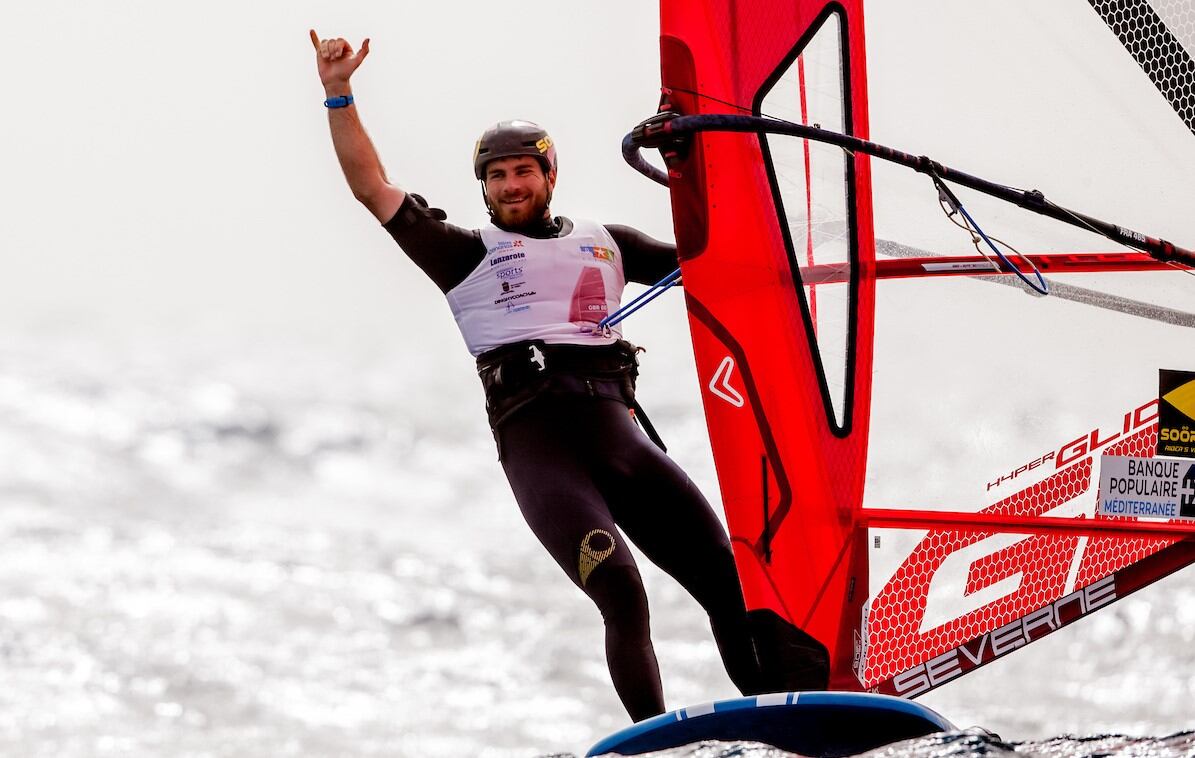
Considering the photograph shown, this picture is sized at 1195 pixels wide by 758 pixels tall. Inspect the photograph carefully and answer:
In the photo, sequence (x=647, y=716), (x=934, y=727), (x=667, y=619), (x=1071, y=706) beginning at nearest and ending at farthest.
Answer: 1. (x=934, y=727)
2. (x=647, y=716)
3. (x=1071, y=706)
4. (x=667, y=619)

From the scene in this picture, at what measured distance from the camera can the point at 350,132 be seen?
467 centimetres

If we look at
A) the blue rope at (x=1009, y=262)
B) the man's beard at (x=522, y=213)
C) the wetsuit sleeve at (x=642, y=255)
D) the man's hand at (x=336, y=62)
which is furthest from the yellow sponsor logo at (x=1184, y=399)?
the man's hand at (x=336, y=62)

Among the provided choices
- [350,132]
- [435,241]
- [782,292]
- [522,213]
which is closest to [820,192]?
[782,292]

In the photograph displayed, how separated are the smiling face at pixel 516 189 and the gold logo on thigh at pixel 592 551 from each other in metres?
1.17

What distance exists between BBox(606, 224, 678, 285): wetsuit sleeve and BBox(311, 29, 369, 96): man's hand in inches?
41.7

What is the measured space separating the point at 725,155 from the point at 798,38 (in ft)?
1.61

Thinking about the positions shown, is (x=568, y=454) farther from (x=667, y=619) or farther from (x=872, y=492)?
(x=667, y=619)

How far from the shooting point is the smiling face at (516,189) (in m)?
5.05

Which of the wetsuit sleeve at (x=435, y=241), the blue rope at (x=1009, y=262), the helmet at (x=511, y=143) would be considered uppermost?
the helmet at (x=511, y=143)

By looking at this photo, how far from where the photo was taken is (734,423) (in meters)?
4.78

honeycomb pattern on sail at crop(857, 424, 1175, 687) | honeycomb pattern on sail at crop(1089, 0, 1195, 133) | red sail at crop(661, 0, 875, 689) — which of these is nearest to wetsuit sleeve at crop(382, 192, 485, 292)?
red sail at crop(661, 0, 875, 689)

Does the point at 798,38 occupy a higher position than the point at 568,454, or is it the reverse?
the point at 798,38

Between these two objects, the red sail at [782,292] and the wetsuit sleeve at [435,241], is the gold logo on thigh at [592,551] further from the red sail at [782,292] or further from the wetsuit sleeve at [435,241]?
the wetsuit sleeve at [435,241]

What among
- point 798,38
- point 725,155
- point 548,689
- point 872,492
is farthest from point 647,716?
point 548,689
